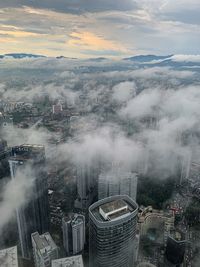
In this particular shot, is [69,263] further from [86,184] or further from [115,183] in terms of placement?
[86,184]

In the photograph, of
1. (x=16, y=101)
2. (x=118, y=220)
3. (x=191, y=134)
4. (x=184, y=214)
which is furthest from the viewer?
(x=16, y=101)

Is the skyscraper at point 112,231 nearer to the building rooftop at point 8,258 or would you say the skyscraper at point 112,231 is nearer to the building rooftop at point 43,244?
the building rooftop at point 43,244

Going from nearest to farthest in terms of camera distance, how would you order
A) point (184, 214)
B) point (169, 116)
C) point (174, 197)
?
1. point (184, 214)
2. point (174, 197)
3. point (169, 116)

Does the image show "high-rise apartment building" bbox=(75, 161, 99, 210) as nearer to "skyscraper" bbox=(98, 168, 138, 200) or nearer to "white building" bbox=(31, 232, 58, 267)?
"skyscraper" bbox=(98, 168, 138, 200)

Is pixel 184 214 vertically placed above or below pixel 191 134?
below

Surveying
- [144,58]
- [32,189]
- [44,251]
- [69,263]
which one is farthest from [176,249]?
[144,58]

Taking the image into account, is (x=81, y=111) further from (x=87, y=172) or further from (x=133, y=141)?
(x=87, y=172)

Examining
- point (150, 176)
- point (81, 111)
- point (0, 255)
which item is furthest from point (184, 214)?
point (81, 111)
